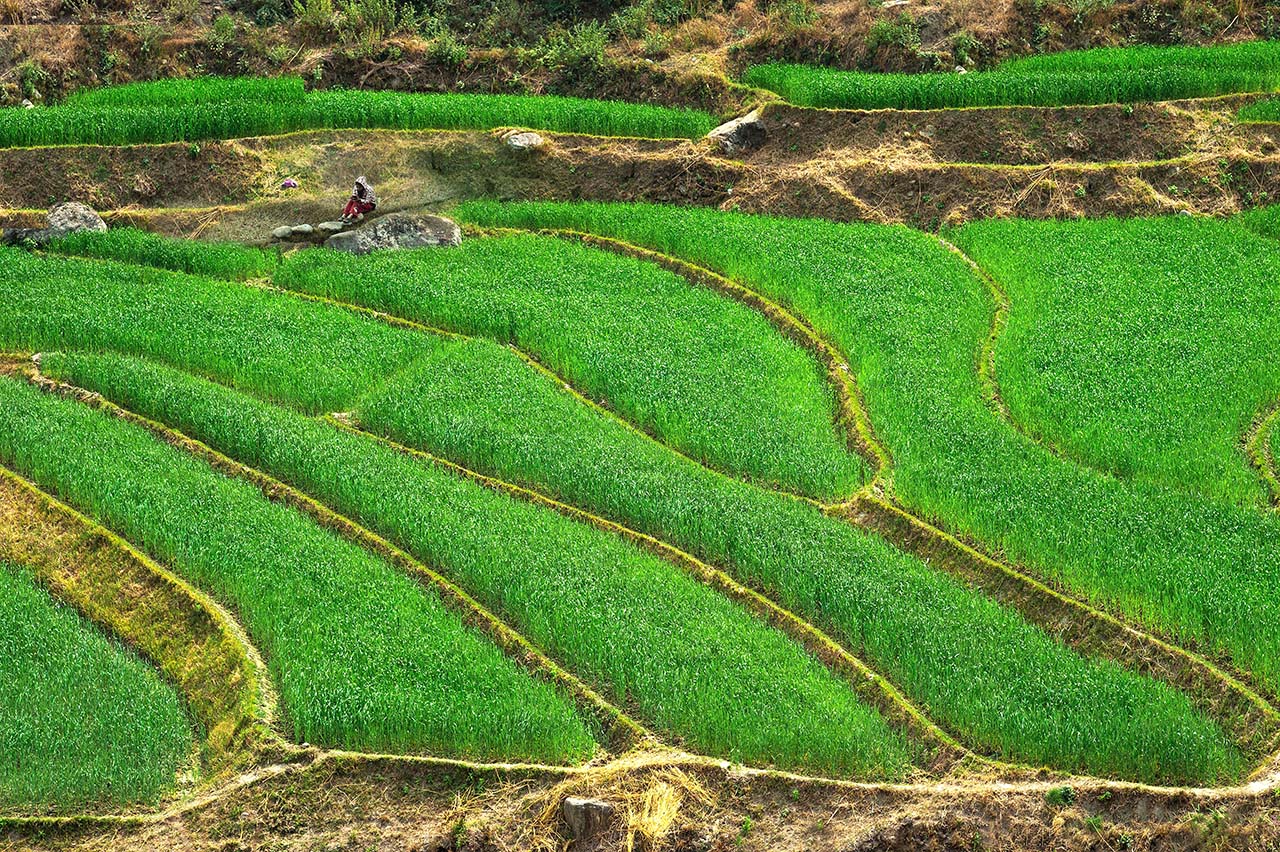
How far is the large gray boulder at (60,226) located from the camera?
2009 cm

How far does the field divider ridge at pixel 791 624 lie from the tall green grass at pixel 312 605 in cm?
180

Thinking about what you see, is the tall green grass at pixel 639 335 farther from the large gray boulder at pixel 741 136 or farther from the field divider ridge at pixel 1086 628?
the large gray boulder at pixel 741 136

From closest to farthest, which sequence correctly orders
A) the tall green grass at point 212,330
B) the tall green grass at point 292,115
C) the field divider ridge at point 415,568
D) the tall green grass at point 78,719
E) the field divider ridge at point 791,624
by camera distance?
the tall green grass at point 78,719 → the field divider ridge at point 791,624 → the field divider ridge at point 415,568 → the tall green grass at point 212,330 → the tall green grass at point 292,115

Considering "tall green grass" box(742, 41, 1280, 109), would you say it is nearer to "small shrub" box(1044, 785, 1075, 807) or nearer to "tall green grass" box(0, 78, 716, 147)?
"tall green grass" box(0, 78, 716, 147)

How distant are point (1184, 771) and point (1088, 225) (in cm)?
1022

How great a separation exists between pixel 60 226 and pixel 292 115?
12.9ft

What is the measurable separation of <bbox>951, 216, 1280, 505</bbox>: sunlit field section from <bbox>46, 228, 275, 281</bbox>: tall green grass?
920 centimetres

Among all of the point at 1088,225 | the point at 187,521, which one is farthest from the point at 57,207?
the point at 1088,225

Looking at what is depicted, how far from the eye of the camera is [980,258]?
18891 mm

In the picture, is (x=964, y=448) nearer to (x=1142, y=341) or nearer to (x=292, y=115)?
(x=1142, y=341)

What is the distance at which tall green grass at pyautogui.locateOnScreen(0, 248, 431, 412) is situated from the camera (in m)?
16.8

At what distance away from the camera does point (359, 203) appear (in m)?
20.9

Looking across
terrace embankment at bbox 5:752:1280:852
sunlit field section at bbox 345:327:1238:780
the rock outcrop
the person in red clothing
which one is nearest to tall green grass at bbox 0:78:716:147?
the rock outcrop

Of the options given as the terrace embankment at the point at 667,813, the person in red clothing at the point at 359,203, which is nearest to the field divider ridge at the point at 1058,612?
the terrace embankment at the point at 667,813
